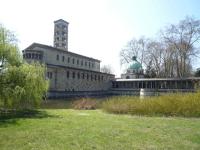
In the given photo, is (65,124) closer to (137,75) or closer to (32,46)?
(32,46)

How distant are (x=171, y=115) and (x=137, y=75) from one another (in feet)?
215

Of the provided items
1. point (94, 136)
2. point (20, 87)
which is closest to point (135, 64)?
point (20, 87)

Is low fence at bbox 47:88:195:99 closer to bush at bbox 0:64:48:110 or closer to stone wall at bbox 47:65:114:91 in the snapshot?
stone wall at bbox 47:65:114:91

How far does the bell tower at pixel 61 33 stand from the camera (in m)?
78.8

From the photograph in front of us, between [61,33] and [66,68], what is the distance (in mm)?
16155

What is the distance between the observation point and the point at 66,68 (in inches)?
2598

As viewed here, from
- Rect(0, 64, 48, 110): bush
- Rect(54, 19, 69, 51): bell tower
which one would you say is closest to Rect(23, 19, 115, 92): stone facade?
Rect(54, 19, 69, 51): bell tower

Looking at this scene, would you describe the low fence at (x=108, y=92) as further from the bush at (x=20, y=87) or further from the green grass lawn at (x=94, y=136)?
the green grass lawn at (x=94, y=136)

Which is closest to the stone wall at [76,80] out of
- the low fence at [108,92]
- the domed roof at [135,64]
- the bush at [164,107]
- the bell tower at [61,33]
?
the low fence at [108,92]

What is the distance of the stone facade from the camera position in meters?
60.9

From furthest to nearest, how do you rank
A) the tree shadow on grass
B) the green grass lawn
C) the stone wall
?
1. the stone wall
2. the tree shadow on grass
3. the green grass lawn

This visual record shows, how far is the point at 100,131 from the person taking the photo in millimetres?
10289

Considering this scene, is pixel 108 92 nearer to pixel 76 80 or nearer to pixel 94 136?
pixel 76 80

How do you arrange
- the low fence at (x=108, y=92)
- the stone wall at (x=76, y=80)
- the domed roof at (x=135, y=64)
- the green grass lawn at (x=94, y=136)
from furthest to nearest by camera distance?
1. the domed roof at (x=135, y=64)
2. the stone wall at (x=76, y=80)
3. the low fence at (x=108, y=92)
4. the green grass lawn at (x=94, y=136)
